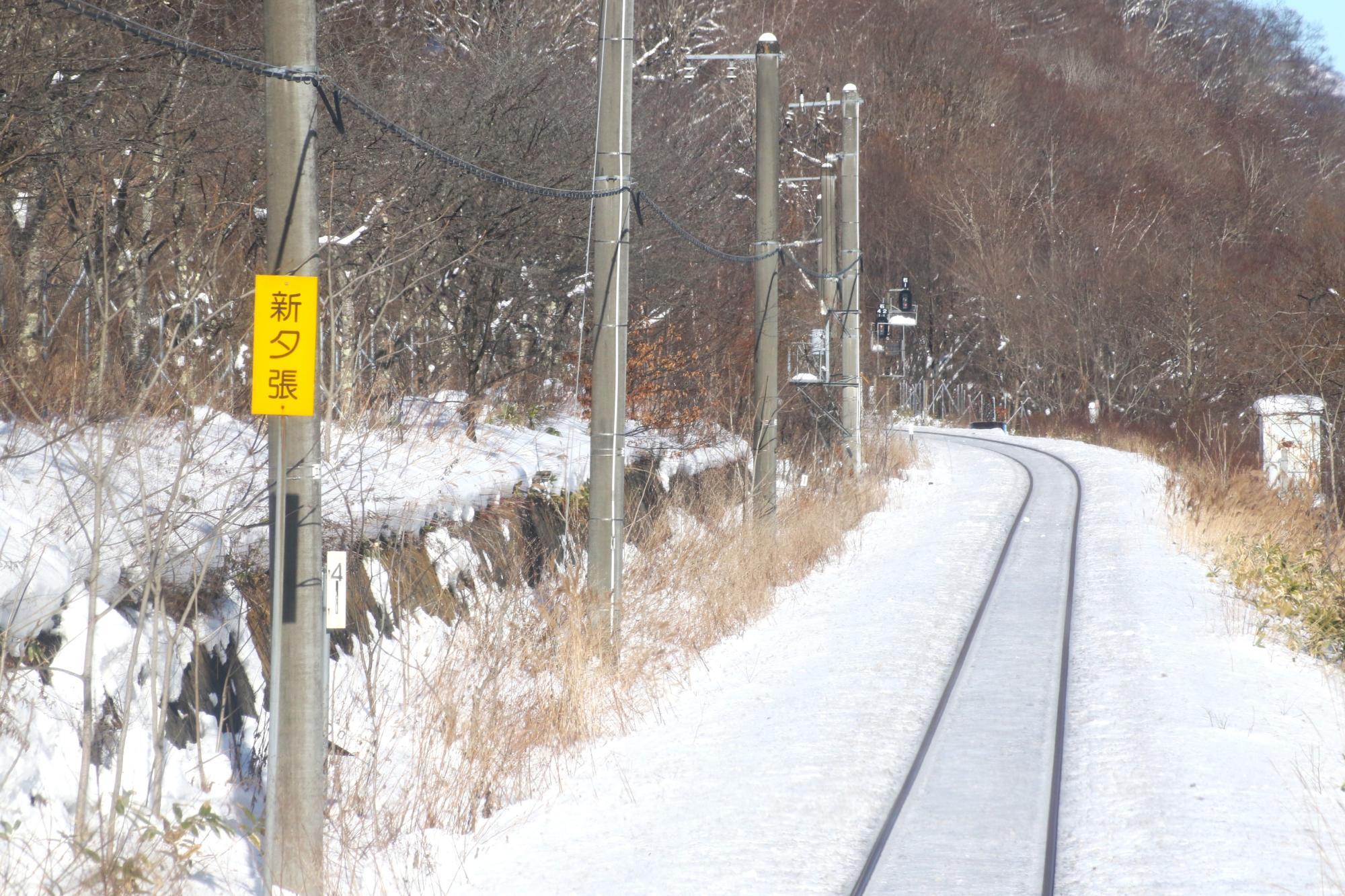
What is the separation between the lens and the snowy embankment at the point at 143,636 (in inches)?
193

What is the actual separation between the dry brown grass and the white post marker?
3.28 feet

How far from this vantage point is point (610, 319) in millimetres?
8938

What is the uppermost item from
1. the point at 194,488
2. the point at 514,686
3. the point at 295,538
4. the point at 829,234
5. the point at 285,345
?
the point at 829,234

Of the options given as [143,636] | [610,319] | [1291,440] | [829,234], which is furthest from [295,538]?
[829,234]

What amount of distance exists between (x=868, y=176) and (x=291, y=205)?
4674 centimetres

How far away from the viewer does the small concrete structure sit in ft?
51.6

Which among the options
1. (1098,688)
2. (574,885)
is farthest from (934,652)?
(574,885)

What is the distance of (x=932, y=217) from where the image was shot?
49156mm

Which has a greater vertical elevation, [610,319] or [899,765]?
[610,319]

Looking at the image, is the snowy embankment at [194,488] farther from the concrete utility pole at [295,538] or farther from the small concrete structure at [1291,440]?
the small concrete structure at [1291,440]

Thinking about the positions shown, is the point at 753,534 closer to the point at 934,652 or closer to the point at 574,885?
the point at 934,652

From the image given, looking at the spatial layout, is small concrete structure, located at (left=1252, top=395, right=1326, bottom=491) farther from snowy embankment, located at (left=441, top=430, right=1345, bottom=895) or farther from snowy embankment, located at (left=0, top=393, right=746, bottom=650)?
snowy embankment, located at (left=0, top=393, right=746, bottom=650)

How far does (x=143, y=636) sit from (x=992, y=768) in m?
4.30

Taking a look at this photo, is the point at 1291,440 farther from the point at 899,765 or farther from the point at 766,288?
the point at 899,765
